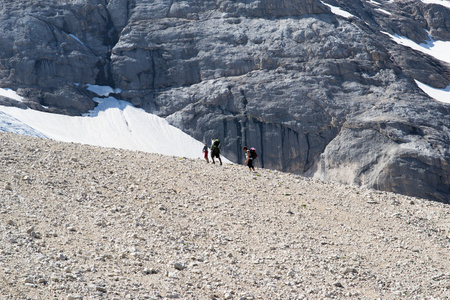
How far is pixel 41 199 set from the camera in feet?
49.3

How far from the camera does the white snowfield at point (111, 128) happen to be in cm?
6619

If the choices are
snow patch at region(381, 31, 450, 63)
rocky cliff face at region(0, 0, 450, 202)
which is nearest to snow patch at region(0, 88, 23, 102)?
rocky cliff face at region(0, 0, 450, 202)

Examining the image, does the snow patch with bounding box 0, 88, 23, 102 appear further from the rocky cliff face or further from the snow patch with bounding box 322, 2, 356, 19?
the snow patch with bounding box 322, 2, 356, 19

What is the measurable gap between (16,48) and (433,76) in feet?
223

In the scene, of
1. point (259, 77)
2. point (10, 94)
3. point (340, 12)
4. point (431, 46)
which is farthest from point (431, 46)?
point (10, 94)

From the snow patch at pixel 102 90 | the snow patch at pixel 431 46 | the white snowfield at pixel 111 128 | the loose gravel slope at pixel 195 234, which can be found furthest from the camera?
the snow patch at pixel 431 46

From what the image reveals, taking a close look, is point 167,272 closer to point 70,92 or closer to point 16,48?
point 70,92

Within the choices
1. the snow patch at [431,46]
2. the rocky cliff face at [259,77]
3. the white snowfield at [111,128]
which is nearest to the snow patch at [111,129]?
the white snowfield at [111,128]

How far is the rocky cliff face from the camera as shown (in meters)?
65.6

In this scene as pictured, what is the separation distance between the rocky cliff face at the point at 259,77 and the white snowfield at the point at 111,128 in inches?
85.5

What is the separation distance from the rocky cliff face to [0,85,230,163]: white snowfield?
2171 millimetres

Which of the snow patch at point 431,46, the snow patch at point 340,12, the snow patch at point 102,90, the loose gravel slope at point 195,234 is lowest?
the snow patch at point 102,90

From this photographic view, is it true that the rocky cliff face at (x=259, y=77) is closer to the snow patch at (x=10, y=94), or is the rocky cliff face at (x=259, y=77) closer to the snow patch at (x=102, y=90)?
the snow patch at (x=102, y=90)

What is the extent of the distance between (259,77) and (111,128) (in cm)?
2316
